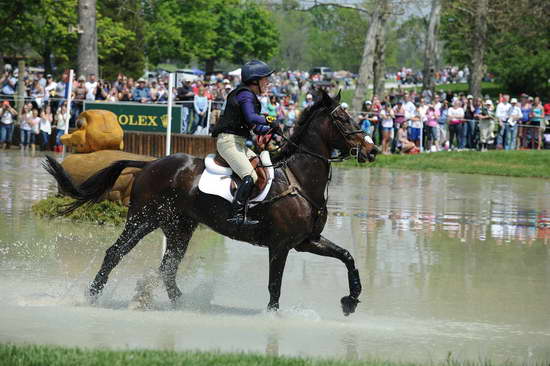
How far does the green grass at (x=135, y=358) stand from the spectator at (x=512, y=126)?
25439 millimetres

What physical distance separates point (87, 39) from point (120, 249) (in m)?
23.2

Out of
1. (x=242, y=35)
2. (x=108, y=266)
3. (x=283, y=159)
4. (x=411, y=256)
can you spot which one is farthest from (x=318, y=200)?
(x=242, y=35)

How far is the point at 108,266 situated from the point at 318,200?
7.42 ft

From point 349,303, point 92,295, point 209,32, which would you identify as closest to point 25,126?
point 92,295

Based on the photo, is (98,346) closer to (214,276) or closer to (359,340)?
(359,340)

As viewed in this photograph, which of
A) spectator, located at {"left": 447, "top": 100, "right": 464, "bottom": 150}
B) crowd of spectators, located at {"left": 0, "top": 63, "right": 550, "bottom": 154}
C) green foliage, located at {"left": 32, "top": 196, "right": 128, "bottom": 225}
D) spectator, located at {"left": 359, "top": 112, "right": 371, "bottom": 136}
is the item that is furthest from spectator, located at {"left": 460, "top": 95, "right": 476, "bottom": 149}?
green foliage, located at {"left": 32, "top": 196, "right": 128, "bottom": 225}

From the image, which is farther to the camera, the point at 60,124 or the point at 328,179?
the point at 60,124

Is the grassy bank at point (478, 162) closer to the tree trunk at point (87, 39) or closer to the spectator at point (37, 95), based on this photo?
the tree trunk at point (87, 39)

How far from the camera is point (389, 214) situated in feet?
57.9

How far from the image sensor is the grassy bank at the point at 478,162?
27281 millimetres

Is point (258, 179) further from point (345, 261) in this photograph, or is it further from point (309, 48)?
point (309, 48)

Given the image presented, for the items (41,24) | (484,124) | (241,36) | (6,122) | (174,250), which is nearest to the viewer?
(174,250)

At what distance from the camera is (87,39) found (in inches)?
1254

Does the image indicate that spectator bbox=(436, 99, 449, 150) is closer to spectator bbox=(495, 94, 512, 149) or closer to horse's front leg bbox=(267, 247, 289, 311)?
spectator bbox=(495, 94, 512, 149)
